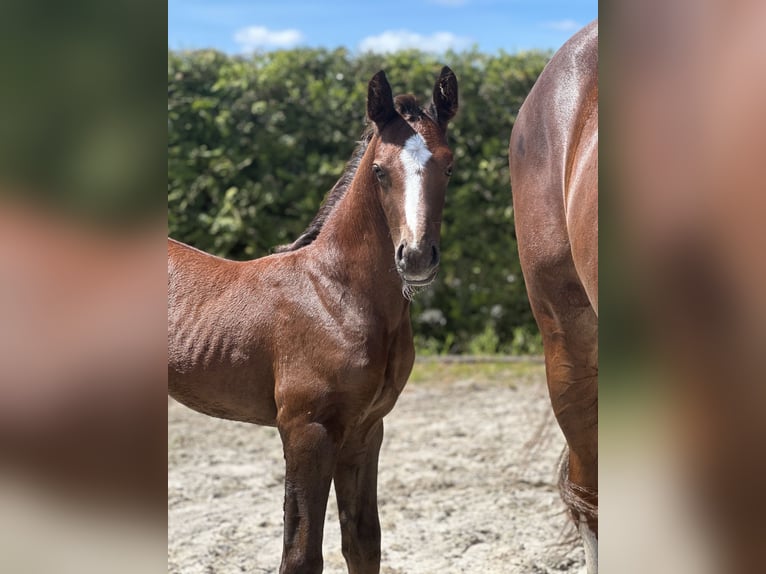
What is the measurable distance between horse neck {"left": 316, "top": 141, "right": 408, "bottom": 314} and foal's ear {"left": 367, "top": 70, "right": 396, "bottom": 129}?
0.29 ft

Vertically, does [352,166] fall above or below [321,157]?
below

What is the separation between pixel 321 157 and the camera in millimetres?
6602

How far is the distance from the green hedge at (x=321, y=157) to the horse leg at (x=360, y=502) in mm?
4410

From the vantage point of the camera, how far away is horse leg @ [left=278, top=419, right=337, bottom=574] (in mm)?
1884

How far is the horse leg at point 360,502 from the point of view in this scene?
2127 mm

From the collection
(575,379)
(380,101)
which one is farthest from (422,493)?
(380,101)

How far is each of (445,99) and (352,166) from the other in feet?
1.20

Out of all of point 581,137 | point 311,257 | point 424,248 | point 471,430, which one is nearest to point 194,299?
point 311,257

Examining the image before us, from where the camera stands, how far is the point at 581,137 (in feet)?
7.20
